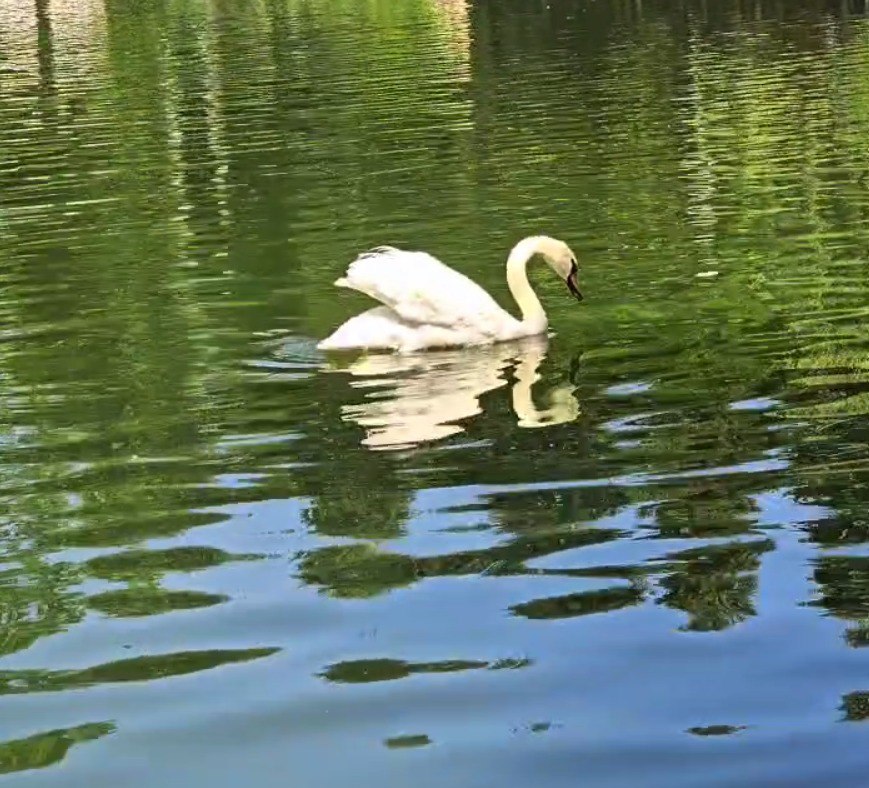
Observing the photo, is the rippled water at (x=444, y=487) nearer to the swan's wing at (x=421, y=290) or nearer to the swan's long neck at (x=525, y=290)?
the swan's long neck at (x=525, y=290)

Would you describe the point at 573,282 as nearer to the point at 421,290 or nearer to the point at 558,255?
the point at 558,255

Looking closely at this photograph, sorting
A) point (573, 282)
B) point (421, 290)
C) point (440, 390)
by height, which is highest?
point (421, 290)

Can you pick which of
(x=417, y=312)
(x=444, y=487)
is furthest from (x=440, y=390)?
(x=444, y=487)

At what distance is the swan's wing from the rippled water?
0.38m

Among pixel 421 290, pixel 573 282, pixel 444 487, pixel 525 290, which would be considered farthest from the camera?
pixel 573 282

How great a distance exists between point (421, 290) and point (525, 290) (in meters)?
1.29

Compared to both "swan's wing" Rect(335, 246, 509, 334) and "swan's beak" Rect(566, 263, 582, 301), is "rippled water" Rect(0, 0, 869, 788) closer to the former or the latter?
"swan's beak" Rect(566, 263, 582, 301)

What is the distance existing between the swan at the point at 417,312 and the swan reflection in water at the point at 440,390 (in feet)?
0.46

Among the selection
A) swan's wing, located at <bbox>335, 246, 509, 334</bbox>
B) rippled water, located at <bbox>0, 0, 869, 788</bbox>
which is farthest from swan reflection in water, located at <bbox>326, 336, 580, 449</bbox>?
swan's wing, located at <bbox>335, 246, 509, 334</bbox>

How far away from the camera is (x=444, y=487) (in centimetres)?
1045

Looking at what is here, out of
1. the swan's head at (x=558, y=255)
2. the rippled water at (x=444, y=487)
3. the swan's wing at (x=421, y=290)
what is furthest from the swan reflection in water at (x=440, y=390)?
the swan's head at (x=558, y=255)

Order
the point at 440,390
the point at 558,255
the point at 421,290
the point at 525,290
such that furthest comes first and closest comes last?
1. the point at 558,255
2. the point at 525,290
3. the point at 421,290
4. the point at 440,390

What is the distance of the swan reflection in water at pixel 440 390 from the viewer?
12.1m

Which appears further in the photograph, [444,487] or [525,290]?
[525,290]
